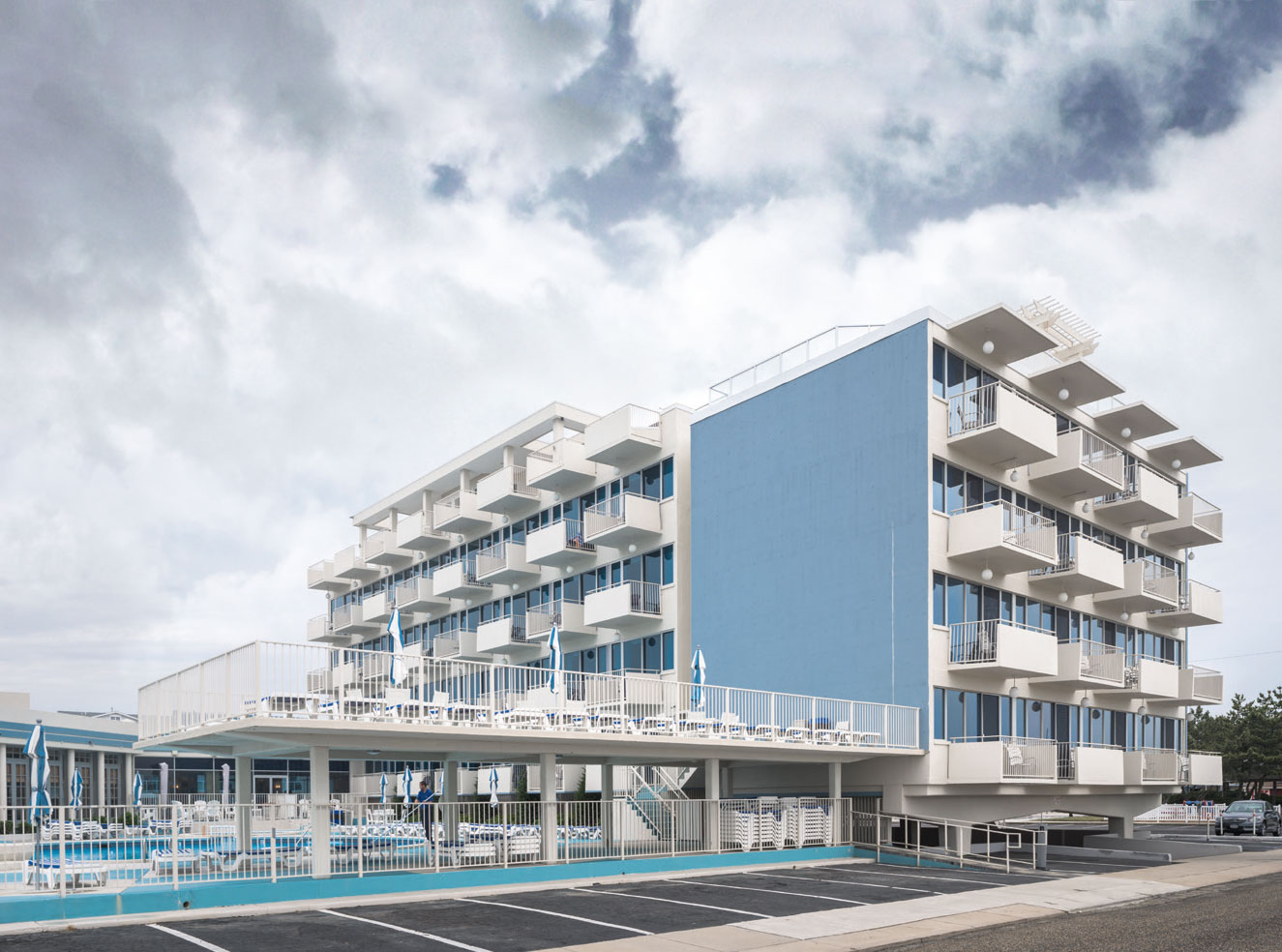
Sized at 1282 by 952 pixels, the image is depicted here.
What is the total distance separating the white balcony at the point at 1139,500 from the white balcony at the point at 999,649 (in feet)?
31.6

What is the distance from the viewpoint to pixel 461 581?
47.6 meters

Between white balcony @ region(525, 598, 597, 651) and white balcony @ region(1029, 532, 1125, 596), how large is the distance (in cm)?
1547

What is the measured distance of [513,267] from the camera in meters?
31.0

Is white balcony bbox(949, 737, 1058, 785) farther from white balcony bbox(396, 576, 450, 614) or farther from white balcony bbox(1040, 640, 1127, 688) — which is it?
white balcony bbox(396, 576, 450, 614)

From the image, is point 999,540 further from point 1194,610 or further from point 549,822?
point 1194,610

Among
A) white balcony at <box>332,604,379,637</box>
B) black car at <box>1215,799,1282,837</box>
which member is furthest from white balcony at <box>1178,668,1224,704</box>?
white balcony at <box>332,604,379,637</box>

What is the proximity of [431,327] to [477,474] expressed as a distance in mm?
14414

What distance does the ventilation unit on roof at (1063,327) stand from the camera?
3206cm

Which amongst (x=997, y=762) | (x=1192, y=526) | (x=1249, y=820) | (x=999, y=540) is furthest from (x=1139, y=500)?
(x=1249, y=820)

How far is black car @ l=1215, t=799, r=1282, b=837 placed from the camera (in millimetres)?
41312

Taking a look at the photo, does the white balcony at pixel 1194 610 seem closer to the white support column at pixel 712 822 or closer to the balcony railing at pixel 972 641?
the balcony railing at pixel 972 641

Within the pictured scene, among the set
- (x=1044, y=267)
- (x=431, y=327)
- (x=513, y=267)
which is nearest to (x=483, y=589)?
(x=431, y=327)

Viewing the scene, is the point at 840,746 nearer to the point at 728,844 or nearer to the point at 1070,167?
the point at 728,844

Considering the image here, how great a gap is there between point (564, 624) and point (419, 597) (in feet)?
44.3
